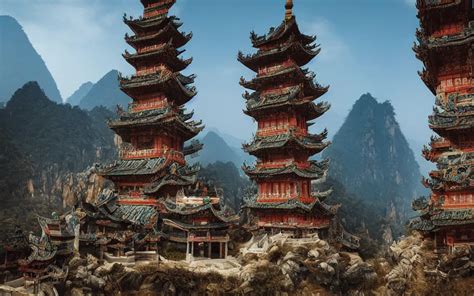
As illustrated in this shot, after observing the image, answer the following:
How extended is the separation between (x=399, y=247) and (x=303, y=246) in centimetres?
853

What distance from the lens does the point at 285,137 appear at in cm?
2977

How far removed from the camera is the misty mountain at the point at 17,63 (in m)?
145

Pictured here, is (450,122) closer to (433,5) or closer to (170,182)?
(433,5)

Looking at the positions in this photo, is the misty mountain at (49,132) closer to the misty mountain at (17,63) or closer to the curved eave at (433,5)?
the misty mountain at (17,63)

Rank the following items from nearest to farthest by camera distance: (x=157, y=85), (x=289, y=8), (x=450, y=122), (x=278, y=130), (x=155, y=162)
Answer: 1. (x=450, y=122)
2. (x=155, y=162)
3. (x=278, y=130)
4. (x=157, y=85)
5. (x=289, y=8)

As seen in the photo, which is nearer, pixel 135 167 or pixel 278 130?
pixel 135 167

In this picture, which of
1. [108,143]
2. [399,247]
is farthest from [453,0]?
[108,143]

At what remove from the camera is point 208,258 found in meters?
24.5

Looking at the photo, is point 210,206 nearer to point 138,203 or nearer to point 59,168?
point 138,203

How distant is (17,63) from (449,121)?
165265mm

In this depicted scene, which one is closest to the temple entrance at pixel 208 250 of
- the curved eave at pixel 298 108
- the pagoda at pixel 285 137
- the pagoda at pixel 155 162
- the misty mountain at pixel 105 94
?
the pagoda at pixel 155 162

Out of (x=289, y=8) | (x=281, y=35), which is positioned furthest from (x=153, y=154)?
(x=289, y=8)

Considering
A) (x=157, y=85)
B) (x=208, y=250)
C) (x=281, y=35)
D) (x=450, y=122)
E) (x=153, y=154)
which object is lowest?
(x=208, y=250)

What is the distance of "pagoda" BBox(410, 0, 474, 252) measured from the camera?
72.2 ft
